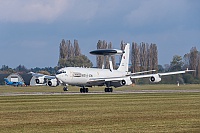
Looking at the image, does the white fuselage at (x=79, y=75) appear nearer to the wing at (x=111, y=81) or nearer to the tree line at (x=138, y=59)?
the wing at (x=111, y=81)

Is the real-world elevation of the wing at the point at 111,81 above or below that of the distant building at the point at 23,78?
below

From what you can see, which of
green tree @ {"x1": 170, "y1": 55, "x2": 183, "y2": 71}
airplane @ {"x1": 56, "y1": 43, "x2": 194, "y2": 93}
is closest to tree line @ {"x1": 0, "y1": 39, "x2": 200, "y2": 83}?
green tree @ {"x1": 170, "y1": 55, "x2": 183, "y2": 71}

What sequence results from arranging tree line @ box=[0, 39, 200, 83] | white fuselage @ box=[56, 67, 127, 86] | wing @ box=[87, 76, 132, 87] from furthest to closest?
tree line @ box=[0, 39, 200, 83]
wing @ box=[87, 76, 132, 87]
white fuselage @ box=[56, 67, 127, 86]

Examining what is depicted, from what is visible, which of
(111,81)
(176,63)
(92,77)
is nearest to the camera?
(92,77)

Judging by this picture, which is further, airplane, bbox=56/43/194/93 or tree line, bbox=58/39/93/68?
tree line, bbox=58/39/93/68

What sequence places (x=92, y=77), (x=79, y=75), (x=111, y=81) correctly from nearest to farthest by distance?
1. (x=79, y=75)
2. (x=92, y=77)
3. (x=111, y=81)

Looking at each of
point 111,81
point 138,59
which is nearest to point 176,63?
point 138,59

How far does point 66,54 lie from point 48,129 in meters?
168

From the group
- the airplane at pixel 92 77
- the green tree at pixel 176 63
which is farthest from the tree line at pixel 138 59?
the airplane at pixel 92 77

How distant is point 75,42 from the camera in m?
196

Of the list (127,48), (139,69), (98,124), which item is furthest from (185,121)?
(139,69)

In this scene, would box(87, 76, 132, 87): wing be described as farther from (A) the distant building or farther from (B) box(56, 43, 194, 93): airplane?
(A) the distant building

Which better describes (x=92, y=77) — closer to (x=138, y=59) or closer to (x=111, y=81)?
(x=111, y=81)

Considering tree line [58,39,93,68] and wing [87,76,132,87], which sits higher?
tree line [58,39,93,68]
